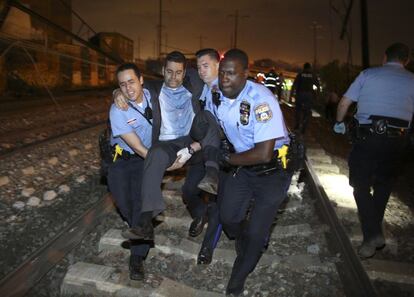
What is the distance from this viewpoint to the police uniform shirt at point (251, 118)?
11.0ft

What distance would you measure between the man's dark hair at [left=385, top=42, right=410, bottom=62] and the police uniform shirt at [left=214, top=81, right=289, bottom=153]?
1701 millimetres

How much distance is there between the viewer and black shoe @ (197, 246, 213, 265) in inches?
162

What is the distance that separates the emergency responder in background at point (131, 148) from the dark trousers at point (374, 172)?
2382 mm

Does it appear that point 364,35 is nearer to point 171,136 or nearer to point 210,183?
point 171,136

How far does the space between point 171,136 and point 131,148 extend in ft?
1.55

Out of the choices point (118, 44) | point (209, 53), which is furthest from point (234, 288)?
point (118, 44)

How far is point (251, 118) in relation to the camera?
136 inches

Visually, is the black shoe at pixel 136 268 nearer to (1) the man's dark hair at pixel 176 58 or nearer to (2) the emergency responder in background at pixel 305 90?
(1) the man's dark hair at pixel 176 58

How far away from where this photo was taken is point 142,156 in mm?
3881

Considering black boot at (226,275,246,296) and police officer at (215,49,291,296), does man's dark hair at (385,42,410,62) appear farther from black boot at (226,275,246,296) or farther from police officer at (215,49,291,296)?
black boot at (226,275,246,296)

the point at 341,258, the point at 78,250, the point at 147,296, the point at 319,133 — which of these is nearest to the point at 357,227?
the point at 341,258

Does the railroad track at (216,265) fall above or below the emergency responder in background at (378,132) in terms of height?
below

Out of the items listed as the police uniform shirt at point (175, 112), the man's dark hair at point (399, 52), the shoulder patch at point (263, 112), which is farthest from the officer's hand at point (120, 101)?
the man's dark hair at point (399, 52)

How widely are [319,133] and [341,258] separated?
31.7 feet
